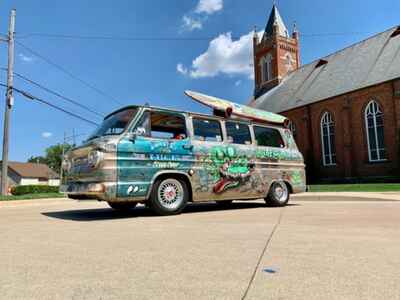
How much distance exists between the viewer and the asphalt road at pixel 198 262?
2.60 m

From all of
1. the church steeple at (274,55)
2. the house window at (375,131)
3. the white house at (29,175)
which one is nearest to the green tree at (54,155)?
the white house at (29,175)

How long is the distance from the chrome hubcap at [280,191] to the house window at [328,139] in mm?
25113

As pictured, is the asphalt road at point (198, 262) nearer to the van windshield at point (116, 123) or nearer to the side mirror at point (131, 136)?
the side mirror at point (131, 136)

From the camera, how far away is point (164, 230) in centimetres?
536

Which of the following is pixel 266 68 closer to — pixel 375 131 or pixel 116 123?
pixel 375 131

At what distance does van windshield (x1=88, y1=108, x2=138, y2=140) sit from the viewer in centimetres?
726

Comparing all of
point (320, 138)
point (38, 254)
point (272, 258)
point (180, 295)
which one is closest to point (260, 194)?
point (272, 258)

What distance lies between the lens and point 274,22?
166ft

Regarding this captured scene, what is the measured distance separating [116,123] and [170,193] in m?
1.84

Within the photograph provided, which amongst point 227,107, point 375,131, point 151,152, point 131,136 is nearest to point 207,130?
point 227,107

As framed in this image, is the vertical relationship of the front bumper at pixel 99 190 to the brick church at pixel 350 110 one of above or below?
below

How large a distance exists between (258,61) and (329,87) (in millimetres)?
20024

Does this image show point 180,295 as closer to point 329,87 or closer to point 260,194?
point 260,194

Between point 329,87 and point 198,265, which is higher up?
point 329,87
